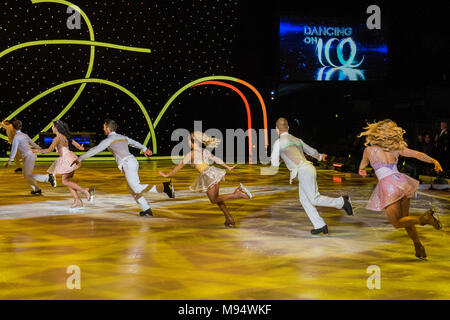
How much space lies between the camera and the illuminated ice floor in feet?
19.6

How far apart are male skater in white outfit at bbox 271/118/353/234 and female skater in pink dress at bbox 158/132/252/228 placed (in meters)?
0.97

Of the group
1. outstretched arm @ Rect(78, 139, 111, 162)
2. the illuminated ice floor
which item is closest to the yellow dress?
the illuminated ice floor

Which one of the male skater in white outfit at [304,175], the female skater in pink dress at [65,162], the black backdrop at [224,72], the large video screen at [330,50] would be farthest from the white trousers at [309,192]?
the large video screen at [330,50]

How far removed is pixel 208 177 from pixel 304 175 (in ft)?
5.32

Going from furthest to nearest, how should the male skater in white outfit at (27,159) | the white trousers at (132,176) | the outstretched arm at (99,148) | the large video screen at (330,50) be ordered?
the large video screen at (330,50)
the male skater in white outfit at (27,159)
the white trousers at (132,176)
the outstretched arm at (99,148)

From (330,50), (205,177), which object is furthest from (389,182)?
(330,50)

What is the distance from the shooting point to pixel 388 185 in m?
7.46

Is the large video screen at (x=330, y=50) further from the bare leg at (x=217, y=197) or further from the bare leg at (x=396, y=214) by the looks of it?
the bare leg at (x=396, y=214)

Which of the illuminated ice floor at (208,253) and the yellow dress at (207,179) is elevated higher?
the yellow dress at (207,179)

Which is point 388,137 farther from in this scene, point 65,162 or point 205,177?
point 65,162

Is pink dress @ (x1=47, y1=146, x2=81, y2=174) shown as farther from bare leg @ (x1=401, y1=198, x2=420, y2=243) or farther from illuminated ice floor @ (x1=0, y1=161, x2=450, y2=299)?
bare leg @ (x1=401, y1=198, x2=420, y2=243)

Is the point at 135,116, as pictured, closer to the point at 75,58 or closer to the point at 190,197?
the point at 75,58

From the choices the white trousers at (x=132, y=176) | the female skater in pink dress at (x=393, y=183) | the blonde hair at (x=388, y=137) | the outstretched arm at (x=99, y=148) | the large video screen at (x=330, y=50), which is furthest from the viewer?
the large video screen at (x=330, y=50)

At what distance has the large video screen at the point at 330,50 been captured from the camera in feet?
85.8
